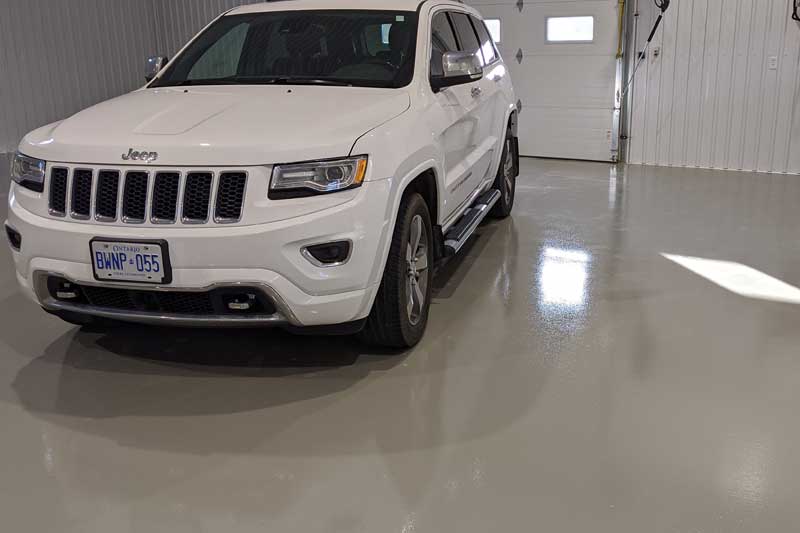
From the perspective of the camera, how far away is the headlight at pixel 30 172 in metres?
3.32

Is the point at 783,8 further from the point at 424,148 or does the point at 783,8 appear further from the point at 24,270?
the point at 24,270

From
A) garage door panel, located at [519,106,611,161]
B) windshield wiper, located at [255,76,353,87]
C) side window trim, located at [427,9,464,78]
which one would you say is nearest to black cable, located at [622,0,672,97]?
garage door panel, located at [519,106,611,161]

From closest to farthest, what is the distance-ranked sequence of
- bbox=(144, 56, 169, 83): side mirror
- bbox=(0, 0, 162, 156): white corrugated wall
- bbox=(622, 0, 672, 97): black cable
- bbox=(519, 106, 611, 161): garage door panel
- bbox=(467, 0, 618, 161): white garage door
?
1. bbox=(144, 56, 169, 83): side mirror
2. bbox=(622, 0, 672, 97): black cable
3. bbox=(467, 0, 618, 161): white garage door
4. bbox=(519, 106, 611, 161): garage door panel
5. bbox=(0, 0, 162, 156): white corrugated wall

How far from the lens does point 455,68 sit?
4.00 m

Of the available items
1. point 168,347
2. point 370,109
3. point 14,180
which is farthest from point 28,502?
point 370,109

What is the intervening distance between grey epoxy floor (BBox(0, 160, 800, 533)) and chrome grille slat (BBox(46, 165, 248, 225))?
0.81 meters

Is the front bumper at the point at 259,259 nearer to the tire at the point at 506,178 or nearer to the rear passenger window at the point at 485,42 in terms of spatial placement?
the rear passenger window at the point at 485,42

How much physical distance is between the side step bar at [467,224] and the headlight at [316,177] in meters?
1.14

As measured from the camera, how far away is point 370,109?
3473mm

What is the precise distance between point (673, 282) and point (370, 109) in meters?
2.46

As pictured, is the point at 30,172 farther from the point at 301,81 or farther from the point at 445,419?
the point at 445,419

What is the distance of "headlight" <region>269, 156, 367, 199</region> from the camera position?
308 centimetres

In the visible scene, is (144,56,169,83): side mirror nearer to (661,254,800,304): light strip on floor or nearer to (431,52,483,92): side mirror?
(431,52,483,92): side mirror

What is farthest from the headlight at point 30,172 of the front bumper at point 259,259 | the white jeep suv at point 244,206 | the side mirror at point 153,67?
the side mirror at point 153,67
